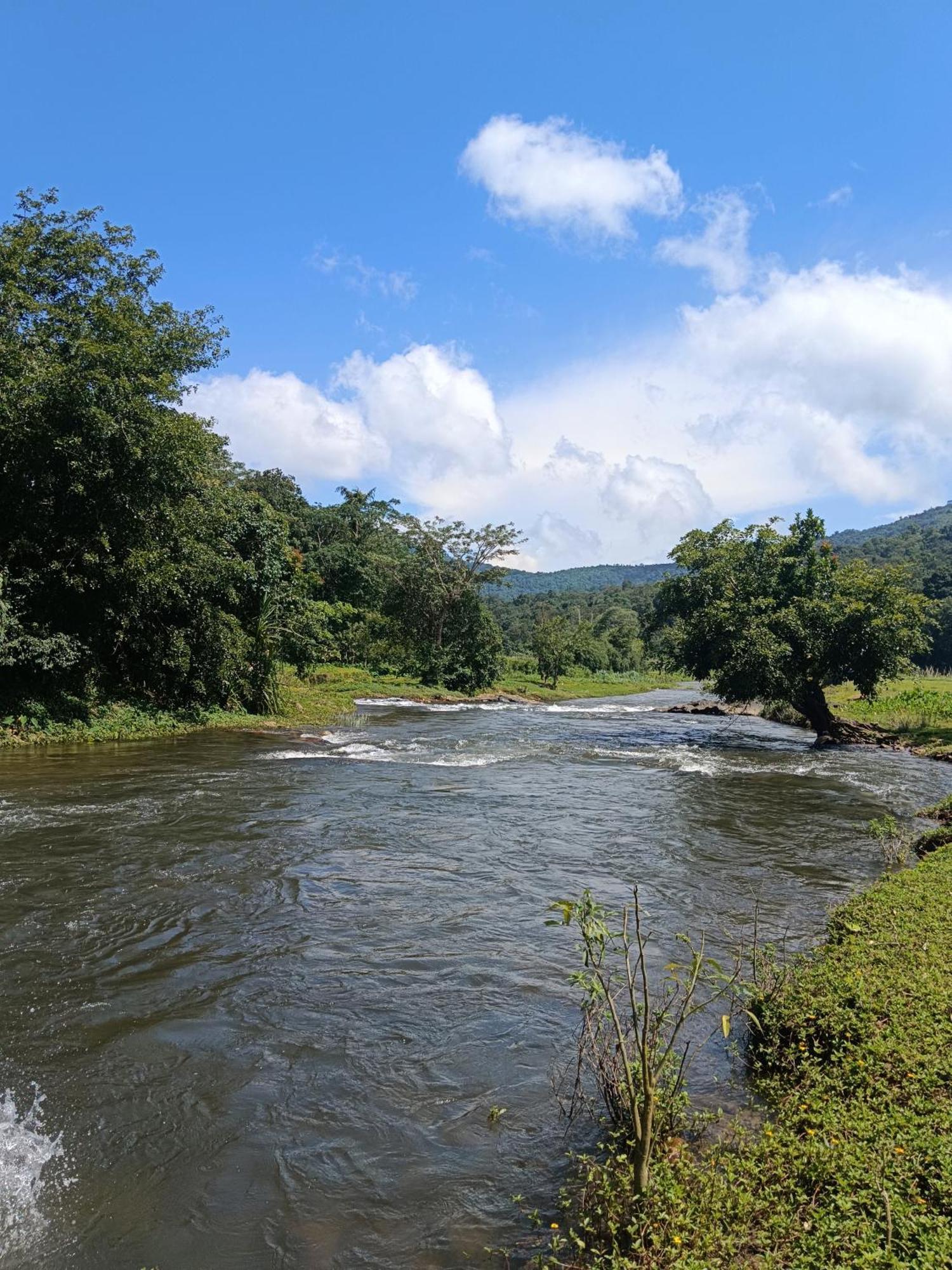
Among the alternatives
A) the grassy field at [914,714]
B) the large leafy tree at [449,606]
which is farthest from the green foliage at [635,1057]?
the large leafy tree at [449,606]

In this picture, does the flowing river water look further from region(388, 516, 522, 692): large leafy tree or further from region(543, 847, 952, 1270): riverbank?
region(388, 516, 522, 692): large leafy tree

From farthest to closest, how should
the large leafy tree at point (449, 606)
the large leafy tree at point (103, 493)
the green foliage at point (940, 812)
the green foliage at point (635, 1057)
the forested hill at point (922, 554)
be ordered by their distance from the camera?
the forested hill at point (922, 554)
the large leafy tree at point (449, 606)
the large leafy tree at point (103, 493)
the green foliage at point (940, 812)
the green foliage at point (635, 1057)

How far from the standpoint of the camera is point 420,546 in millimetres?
55531

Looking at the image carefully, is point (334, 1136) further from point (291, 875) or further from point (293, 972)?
point (291, 875)

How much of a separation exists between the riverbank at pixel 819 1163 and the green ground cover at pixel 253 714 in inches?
767

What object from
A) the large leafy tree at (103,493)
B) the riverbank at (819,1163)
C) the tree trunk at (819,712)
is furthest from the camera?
the tree trunk at (819,712)

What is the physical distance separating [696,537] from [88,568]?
70.5 ft

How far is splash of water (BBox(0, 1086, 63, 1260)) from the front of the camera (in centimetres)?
392

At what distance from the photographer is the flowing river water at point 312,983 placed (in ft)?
13.7

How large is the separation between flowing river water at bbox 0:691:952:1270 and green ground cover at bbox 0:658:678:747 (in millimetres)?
2735

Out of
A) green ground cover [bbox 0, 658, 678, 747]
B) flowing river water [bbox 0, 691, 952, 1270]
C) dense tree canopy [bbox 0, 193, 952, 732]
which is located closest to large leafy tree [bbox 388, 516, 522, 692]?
green ground cover [bbox 0, 658, 678, 747]

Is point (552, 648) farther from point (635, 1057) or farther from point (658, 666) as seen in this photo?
point (635, 1057)

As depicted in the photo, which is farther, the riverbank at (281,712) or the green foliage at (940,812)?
the riverbank at (281,712)

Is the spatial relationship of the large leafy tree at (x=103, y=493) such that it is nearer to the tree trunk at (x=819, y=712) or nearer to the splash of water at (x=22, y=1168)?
the splash of water at (x=22, y=1168)
